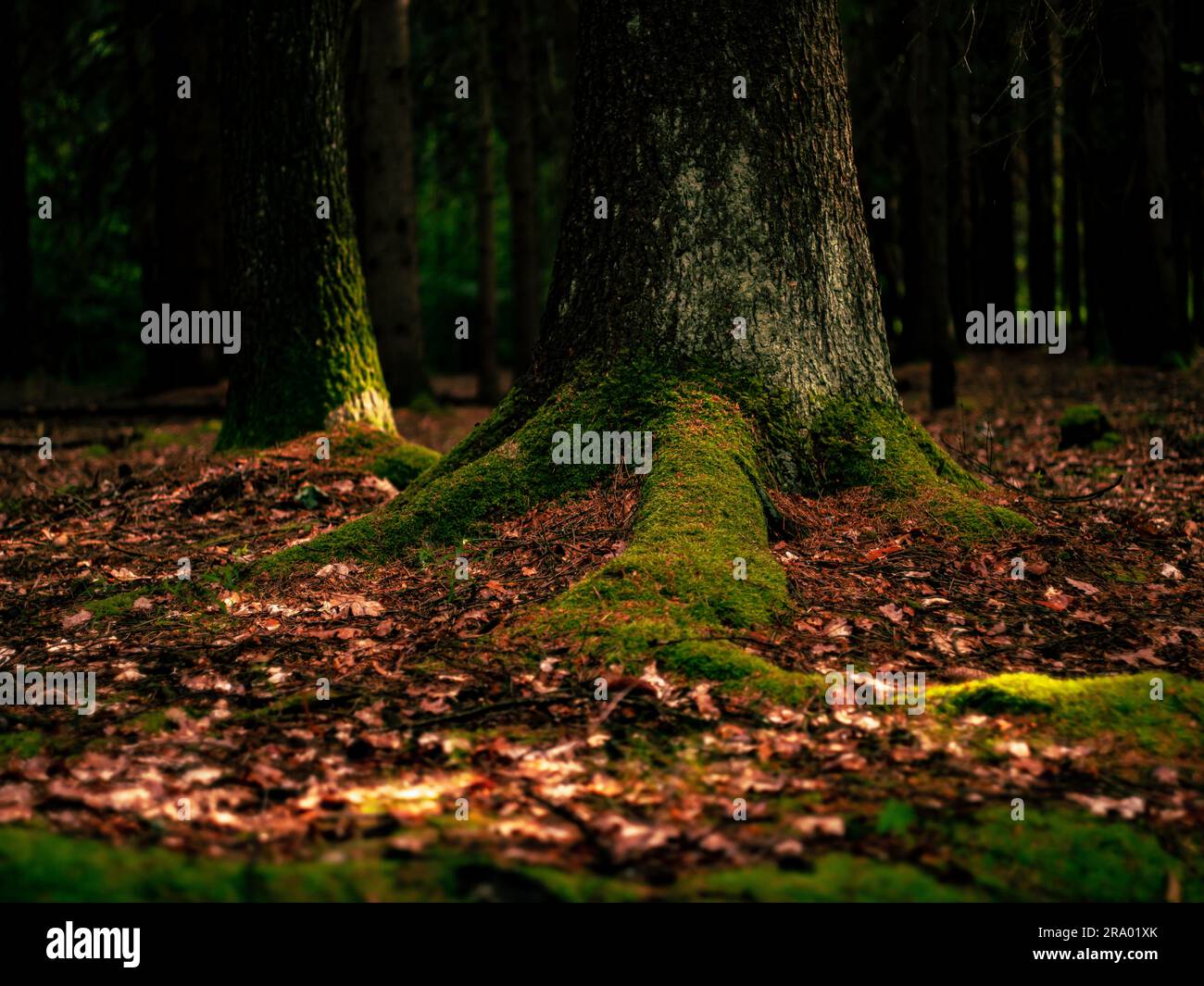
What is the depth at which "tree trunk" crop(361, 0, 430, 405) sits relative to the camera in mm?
13344

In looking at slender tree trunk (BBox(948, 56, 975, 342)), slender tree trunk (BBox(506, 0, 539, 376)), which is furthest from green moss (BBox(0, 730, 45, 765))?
slender tree trunk (BBox(948, 56, 975, 342))

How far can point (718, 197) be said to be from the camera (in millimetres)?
5613

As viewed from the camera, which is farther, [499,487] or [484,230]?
[484,230]

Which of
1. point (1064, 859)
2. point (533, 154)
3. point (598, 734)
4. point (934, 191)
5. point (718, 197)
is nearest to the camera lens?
point (1064, 859)

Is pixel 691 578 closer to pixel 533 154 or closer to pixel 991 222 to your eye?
pixel 533 154

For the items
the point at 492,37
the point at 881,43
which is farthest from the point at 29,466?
the point at 881,43

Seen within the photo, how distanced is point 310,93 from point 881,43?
1535 cm

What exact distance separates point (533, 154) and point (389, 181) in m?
5.34

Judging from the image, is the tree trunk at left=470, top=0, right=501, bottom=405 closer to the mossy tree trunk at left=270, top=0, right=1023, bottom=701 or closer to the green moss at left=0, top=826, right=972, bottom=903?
the mossy tree trunk at left=270, top=0, right=1023, bottom=701
